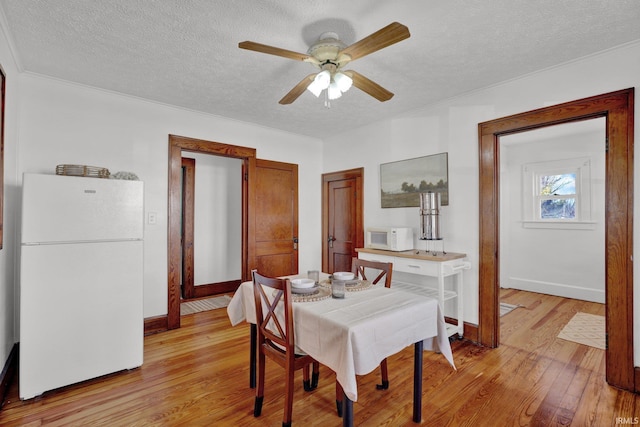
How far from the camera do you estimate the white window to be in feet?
15.2

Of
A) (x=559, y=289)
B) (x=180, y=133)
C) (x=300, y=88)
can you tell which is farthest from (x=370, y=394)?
(x=559, y=289)

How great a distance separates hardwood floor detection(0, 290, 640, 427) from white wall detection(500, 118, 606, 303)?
2159mm

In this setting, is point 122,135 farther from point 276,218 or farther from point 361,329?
point 361,329

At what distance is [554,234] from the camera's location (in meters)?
4.89

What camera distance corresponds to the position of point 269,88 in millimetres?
3010

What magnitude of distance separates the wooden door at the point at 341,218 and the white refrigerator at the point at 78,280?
107 inches

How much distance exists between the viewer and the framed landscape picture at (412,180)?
3371 mm

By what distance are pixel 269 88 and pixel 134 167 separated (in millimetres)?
1698

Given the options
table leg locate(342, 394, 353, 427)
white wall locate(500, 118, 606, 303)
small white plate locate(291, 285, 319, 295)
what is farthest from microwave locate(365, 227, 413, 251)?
white wall locate(500, 118, 606, 303)

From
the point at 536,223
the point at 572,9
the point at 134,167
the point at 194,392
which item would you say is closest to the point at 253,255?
the point at 134,167

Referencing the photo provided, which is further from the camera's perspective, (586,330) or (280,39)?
(586,330)

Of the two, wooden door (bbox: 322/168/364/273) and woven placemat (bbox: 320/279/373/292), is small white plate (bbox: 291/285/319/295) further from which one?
wooden door (bbox: 322/168/364/273)

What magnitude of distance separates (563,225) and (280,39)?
508cm

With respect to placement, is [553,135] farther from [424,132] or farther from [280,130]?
[280,130]
